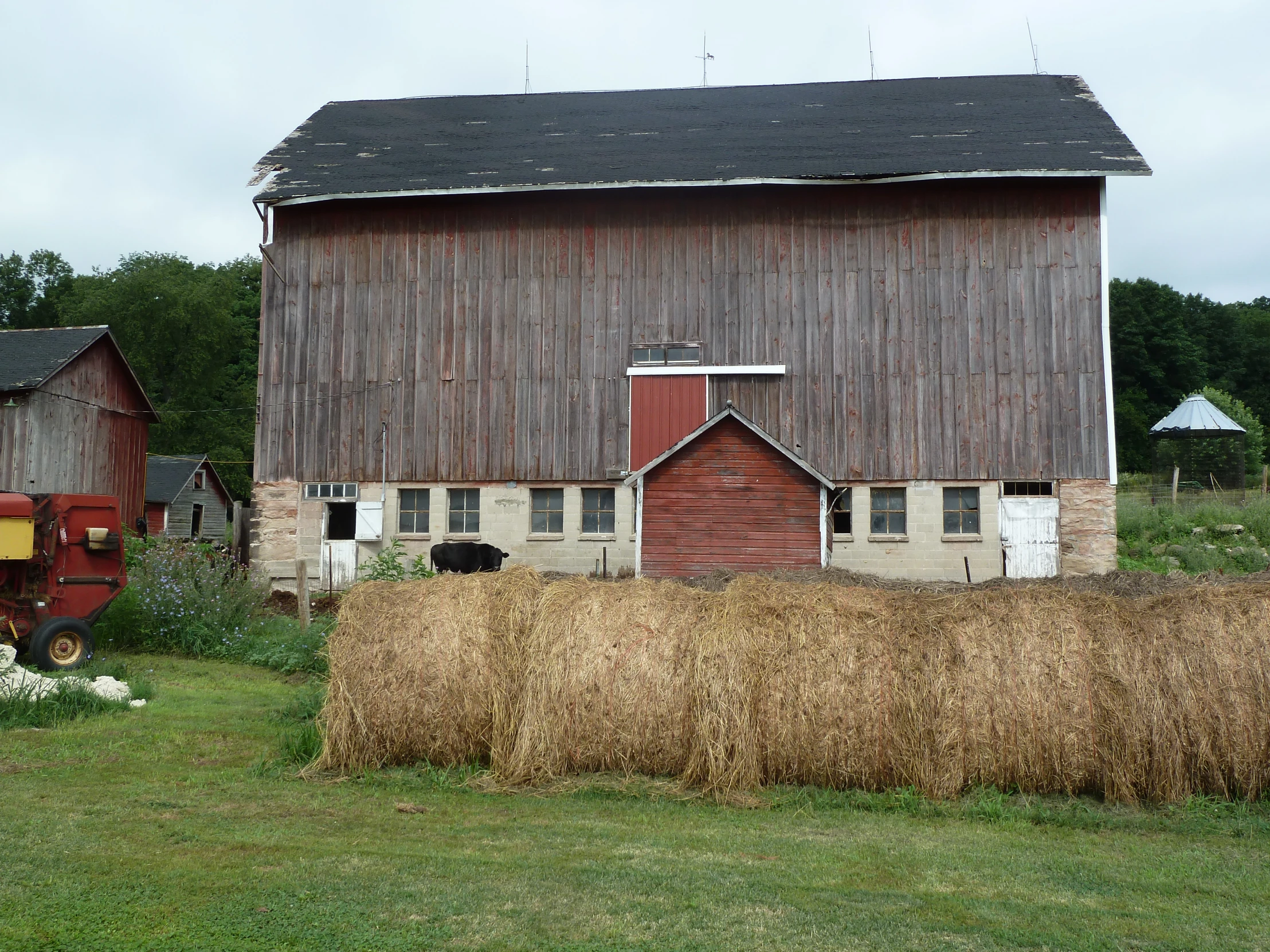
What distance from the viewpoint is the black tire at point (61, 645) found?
1191cm

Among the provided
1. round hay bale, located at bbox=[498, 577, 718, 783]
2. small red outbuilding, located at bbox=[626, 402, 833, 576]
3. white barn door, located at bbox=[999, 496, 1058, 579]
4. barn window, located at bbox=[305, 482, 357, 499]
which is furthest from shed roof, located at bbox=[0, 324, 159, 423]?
white barn door, located at bbox=[999, 496, 1058, 579]

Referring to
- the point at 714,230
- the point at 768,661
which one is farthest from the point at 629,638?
the point at 714,230

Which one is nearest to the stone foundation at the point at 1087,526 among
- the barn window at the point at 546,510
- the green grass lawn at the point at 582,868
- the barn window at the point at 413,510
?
the barn window at the point at 546,510

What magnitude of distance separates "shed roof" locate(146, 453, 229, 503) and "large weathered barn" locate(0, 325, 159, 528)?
10.3 m

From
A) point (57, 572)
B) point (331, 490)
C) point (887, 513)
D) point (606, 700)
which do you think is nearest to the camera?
point (606, 700)

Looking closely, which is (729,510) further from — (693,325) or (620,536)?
(693,325)

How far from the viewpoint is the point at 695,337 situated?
68.7ft

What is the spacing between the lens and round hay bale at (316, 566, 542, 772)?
7723 millimetres

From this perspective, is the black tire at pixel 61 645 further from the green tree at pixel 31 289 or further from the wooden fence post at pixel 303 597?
the green tree at pixel 31 289

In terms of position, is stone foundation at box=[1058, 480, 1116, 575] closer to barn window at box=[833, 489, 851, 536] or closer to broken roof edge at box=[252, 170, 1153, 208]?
barn window at box=[833, 489, 851, 536]

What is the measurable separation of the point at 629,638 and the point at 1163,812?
380 centimetres

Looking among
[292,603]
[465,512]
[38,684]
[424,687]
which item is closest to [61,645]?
[38,684]

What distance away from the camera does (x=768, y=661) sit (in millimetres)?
7422

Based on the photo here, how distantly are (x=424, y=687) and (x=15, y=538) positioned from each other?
24.4ft
